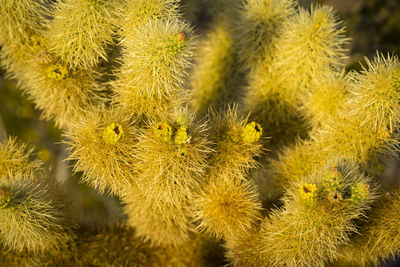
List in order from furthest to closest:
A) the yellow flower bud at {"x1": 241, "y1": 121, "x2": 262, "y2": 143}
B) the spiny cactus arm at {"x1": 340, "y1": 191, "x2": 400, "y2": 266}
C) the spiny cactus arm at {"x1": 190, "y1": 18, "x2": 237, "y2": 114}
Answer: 1. the spiny cactus arm at {"x1": 190, "y1": 18, "x2": 237, "y2": 114}
2. the spiny cactus arm at {"x1": 340, "y1": 191, "x2": 400, "y2": 266}
3. the yellow flower bud at {"x1": 241, "y1": 121, "x2": 262, "y2": 143}

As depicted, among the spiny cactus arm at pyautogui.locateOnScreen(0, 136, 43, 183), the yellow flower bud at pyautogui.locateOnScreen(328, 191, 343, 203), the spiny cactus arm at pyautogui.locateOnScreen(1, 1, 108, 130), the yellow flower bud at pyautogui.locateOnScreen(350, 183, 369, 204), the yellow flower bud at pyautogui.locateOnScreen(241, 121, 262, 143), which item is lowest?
the spiny cactus arm at pyautogui.locateOnScreen(0, 136, 43, 183)

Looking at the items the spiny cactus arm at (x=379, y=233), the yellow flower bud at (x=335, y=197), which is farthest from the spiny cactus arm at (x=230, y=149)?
the spiny cactus arm at (x=379, y=233)

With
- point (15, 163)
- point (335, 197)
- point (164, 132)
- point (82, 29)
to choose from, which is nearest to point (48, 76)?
point (82, 29)

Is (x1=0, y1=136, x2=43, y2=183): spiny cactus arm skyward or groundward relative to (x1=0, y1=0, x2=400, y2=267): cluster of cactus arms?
groundward

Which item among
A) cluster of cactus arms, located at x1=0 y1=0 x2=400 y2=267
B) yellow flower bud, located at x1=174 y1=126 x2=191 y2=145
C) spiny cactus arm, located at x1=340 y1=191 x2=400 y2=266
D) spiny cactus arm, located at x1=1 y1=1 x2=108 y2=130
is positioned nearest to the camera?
yellow flower bud, located at x1=174 y1=126 x2=191 y2=145

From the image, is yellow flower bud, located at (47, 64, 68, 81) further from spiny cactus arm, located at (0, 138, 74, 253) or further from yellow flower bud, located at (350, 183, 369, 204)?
yellow flower bud, located at (350, 183, 369, 204)

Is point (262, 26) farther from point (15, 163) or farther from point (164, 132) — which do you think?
point (15, 163)

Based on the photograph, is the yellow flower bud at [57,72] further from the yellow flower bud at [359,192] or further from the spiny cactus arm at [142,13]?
the yellow flower bud at [359,192]

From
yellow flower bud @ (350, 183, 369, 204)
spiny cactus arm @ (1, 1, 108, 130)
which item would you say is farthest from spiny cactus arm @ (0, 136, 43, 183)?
yellow flower bud @ (350, 183, 369, 204)

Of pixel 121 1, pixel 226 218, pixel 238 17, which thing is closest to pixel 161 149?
pixel 226 218
